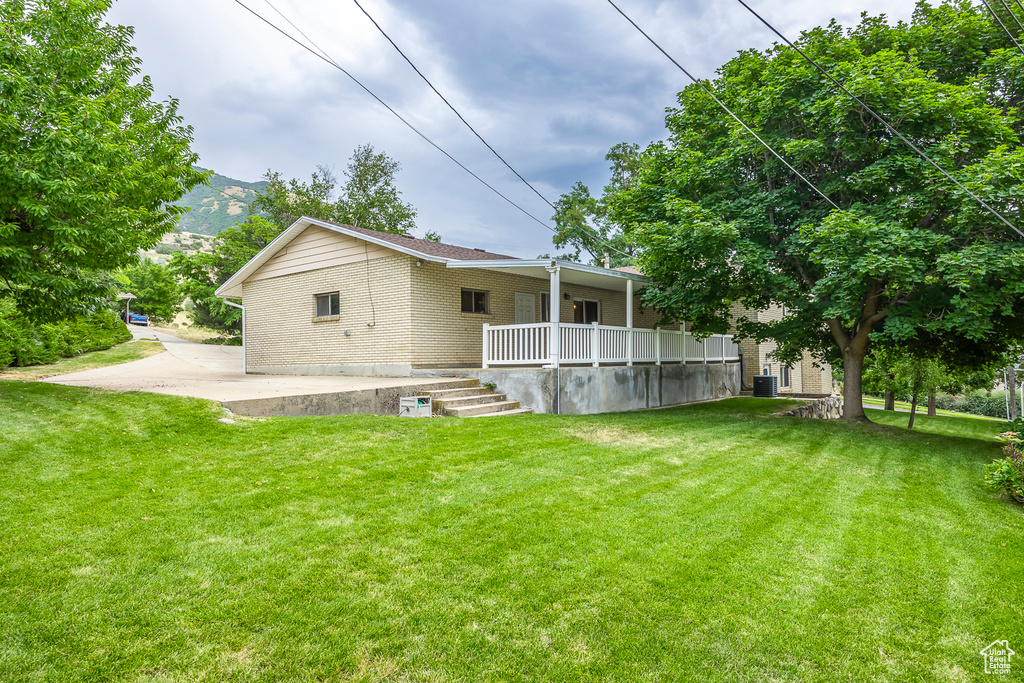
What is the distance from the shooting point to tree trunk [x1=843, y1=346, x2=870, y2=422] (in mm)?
12414

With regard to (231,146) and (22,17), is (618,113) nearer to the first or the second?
(22,17)

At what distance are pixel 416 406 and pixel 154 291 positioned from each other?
38.2 metres

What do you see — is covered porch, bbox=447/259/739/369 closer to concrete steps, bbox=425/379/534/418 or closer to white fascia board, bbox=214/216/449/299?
concrete steps, bbox=425/379/534/418

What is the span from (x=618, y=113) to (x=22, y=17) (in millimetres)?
26057

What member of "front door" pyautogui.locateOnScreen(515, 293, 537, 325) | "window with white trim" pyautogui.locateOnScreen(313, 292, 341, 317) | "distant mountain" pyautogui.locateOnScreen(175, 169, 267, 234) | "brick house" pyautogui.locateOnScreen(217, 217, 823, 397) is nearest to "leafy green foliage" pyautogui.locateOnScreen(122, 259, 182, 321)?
"brick house" pyautogui.locateOnScreen(217, 217, 823, 397)

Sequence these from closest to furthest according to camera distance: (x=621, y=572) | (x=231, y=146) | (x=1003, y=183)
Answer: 1. (x=621, y=572)
2. (x=1003, y=183)
3. (x=231, y=146)

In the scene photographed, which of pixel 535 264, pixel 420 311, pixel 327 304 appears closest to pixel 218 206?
pixel 327 304

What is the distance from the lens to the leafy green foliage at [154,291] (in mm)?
38938

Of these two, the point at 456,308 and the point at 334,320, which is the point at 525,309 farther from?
the point at 334,320

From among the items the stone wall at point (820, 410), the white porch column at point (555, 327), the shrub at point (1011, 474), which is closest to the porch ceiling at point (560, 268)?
the white porch column at point (555, 327)

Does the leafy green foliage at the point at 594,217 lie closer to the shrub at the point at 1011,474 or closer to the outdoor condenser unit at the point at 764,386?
the outdoor condenser unit at the point at 764,386

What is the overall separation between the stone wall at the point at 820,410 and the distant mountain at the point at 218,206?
13962 cm

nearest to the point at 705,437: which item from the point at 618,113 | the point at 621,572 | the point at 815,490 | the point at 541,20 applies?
the point at 815,490

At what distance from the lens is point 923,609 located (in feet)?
10.4
